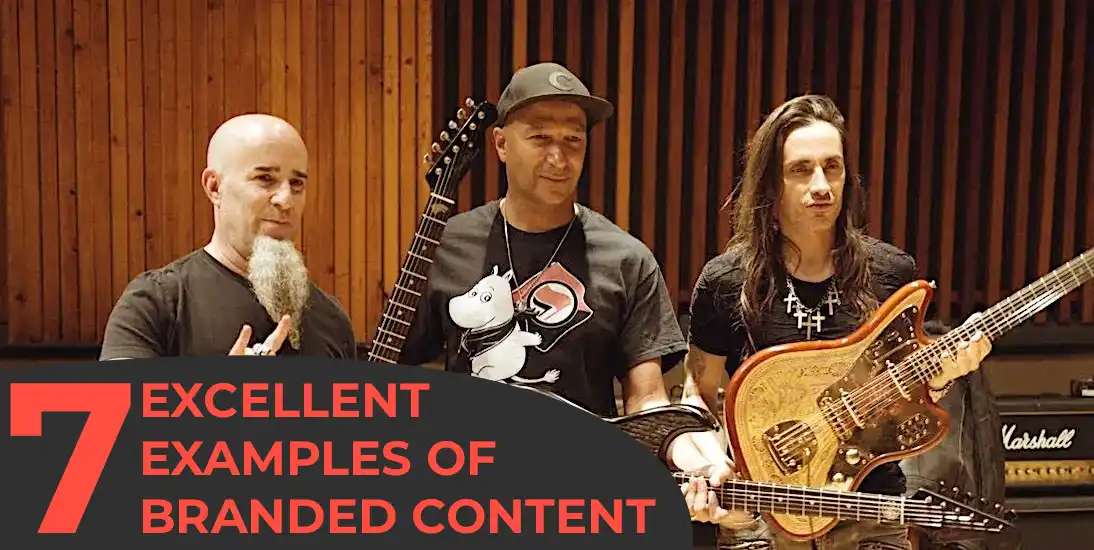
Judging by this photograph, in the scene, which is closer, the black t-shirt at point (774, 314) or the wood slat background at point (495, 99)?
the black t-shirt at point (774, 314)

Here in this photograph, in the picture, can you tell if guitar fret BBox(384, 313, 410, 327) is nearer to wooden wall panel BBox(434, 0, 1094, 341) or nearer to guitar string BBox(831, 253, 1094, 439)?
guitar string BBox(831, 253, 1094, 439)

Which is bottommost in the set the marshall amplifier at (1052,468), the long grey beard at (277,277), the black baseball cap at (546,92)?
the marshall amplifier at (1052,468)

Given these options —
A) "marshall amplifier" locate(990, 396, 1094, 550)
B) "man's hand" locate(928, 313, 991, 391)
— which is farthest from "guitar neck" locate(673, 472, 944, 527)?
"marshall amplifier" locate(990, 396, 1094, 550)

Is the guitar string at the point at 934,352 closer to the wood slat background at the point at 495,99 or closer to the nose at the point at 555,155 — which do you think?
the nose at the point at 555,155

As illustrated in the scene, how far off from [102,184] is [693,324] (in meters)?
2.40

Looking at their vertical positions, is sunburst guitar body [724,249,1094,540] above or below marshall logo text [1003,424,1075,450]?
above

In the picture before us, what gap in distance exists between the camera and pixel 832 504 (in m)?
2.02

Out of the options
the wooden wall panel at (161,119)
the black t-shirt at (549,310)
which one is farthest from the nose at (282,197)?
the wooden wall panel at (161,119)

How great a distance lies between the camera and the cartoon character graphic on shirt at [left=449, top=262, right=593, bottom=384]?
82.9 inches

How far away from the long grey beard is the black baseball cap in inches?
23.0

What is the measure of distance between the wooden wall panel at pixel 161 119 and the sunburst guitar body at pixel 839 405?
1.98 metres

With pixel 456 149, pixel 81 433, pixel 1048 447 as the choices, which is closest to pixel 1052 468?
pixel 1048 447

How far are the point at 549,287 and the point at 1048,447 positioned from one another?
2230mm

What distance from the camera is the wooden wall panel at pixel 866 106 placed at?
3.86 meters
